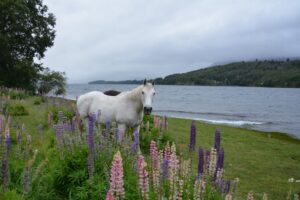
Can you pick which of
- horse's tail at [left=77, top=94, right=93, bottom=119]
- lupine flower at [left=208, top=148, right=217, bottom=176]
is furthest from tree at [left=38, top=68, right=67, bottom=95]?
lupine flower at [left=208, top=148, right=217, bottom=176]

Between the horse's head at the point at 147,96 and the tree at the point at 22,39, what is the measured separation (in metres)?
22.7

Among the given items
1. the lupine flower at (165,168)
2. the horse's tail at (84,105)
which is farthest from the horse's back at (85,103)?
the lupine flower at (165,168)

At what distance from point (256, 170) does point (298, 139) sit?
18.2 meters

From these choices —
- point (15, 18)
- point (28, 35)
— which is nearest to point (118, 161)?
point (15, 18)

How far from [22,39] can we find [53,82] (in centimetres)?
933

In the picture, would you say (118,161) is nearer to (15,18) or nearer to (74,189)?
(74,189)

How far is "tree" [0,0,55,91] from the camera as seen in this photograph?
31.6 metres

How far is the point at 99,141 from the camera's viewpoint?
685 centimetres

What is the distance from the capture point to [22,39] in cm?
3497

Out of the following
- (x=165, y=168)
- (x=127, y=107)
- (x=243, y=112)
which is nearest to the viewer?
(x=165, y=168)

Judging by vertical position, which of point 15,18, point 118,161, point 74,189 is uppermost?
point 15,18

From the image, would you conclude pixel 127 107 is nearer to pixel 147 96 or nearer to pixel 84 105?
pixel 147 96

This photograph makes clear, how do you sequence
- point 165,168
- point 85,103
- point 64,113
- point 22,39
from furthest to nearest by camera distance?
1. point 22,39
2. point 64,113
3. point 85,103
4. point 165,168

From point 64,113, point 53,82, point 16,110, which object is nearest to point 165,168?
point 64,113
